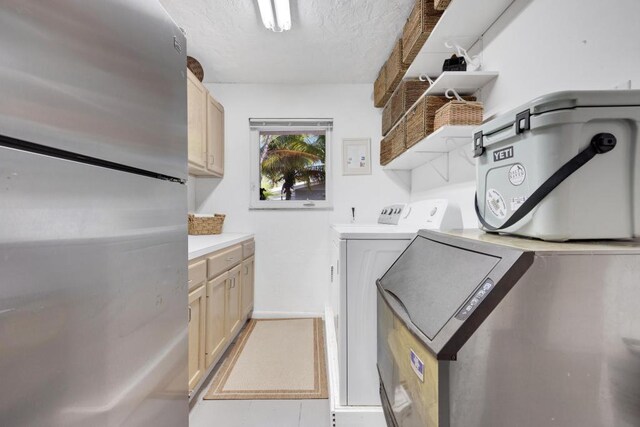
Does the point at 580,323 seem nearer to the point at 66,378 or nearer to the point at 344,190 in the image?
the point at 66,378

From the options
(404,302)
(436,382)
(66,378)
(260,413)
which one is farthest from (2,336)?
(260,413)

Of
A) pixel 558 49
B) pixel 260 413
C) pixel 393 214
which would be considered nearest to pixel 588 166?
pixel 558 49

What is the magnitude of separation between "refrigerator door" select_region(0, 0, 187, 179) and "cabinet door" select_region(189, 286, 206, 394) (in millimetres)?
1037

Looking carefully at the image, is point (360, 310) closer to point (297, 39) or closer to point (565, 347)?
point (565, 347)

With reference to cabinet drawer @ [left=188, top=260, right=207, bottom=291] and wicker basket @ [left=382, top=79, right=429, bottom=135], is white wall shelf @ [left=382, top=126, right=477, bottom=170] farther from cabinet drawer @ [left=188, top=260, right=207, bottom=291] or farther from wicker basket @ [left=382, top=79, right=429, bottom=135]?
cabinet drawer @ [left=188, top=260, right=207, bottom=291]

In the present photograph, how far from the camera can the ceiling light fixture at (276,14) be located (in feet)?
6.26

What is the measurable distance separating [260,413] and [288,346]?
0.79m

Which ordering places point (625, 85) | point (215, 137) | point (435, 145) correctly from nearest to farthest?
point (625, 85) < point (435, 145) < point (215, 137)

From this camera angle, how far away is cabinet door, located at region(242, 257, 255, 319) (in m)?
2.78

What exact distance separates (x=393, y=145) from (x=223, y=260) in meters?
1.71

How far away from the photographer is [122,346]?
2.18 ft

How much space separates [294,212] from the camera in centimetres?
321

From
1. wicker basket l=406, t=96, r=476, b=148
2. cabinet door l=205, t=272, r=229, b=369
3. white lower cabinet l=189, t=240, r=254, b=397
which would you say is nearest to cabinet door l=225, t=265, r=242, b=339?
white lower cabinet l=189, t=240, r=254, b=397

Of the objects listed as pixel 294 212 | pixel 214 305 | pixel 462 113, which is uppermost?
pixel 462 113
